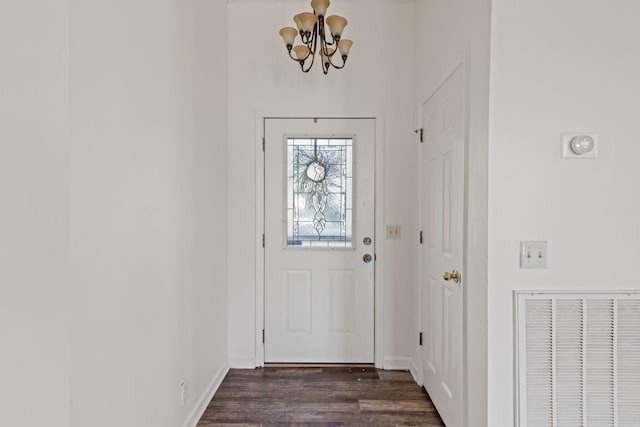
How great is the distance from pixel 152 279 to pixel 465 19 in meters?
1.98

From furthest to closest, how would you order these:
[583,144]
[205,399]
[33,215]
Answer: [205,399]
[583,144]
[33,215]

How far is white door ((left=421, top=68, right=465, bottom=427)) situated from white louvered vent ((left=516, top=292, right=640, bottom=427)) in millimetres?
351

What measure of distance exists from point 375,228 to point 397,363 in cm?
109

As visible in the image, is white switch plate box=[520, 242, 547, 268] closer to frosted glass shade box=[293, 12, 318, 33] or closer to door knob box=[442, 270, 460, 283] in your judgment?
door knob box=[442, 270, 460, 283]

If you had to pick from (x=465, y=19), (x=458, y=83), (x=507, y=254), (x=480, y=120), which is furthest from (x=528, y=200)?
(x=465, y=19)

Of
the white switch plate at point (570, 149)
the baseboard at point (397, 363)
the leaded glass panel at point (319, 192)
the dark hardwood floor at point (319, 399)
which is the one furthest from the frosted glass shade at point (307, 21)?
the baseboard at point (397, 363)

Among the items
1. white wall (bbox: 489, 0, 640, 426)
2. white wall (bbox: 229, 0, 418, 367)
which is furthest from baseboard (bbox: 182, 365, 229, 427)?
white wall (bbox: 489, 0, 640, 426)

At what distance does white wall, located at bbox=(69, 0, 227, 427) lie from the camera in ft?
3.75

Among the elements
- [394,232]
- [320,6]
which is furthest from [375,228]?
[320,6]

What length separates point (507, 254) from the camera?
150cm

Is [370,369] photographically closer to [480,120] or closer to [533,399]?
[533,399]

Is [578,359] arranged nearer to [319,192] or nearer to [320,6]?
[319,192]

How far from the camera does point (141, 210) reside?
4.90ft

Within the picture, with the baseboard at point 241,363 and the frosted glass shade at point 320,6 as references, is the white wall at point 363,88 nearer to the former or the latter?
the baseboard at point 241,363
